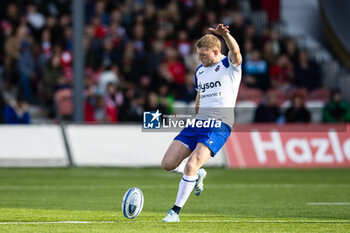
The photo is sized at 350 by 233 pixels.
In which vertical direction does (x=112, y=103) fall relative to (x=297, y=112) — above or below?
above

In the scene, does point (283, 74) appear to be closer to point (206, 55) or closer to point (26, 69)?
point (26, 69)

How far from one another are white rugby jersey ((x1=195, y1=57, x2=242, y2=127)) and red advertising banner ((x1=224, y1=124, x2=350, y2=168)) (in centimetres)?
1032

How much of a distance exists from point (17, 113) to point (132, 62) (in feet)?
13.8

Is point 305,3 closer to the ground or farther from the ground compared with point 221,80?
closer to the ground

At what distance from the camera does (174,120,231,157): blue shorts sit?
10.2 metres

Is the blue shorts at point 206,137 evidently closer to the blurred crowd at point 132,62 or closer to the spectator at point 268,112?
the blurred crowd at point 132,62

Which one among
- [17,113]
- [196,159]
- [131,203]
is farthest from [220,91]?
[17,113]

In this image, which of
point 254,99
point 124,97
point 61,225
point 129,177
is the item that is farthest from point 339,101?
point 61,225

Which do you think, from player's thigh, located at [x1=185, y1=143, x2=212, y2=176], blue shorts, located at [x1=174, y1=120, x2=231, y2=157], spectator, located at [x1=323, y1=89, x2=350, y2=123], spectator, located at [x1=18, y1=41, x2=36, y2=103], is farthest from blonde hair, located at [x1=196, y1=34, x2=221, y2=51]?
spectator, located at [x1=18, y1=41, x2=36, y2=103]

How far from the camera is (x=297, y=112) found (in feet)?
72.2

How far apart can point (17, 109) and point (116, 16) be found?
558cm

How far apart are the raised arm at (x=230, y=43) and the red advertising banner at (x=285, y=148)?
1053cm

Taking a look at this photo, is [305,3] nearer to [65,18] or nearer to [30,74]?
[65,18]

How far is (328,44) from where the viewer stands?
2902 centimetres
